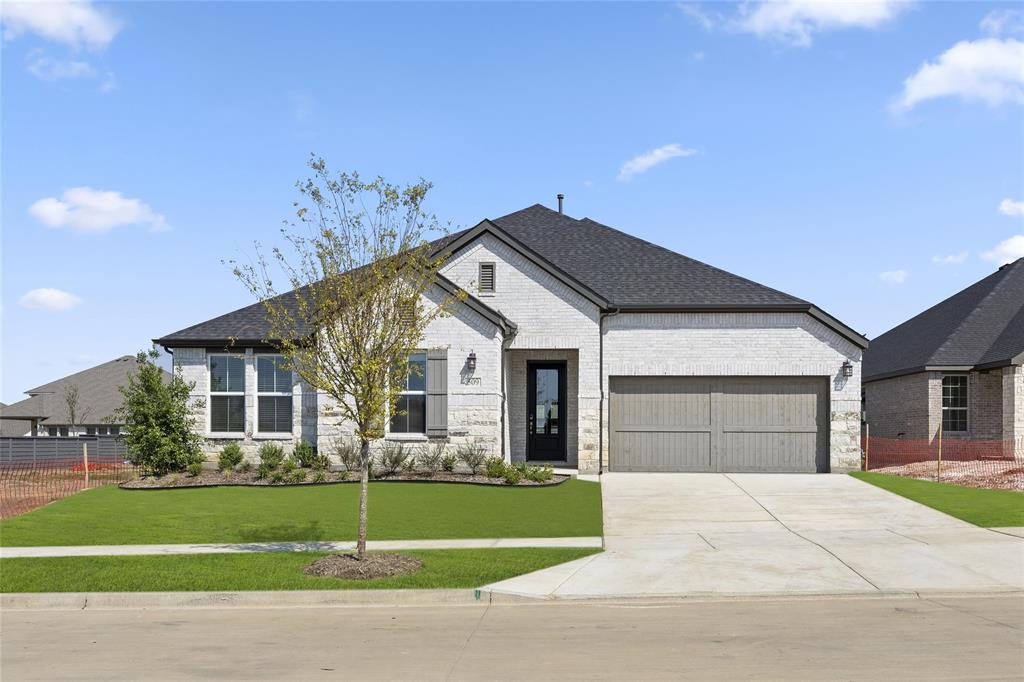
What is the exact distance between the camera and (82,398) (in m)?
50.8

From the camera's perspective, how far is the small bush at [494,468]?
20.1m

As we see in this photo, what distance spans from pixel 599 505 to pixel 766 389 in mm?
7822

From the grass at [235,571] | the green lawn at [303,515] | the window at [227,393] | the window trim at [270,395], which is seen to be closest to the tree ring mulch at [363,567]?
the grass at [235,571]

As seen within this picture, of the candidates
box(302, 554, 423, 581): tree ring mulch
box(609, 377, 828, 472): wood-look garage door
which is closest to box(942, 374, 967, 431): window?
box(609, 377, 828, 472): wood-look garage door

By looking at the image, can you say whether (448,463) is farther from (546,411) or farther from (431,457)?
(546,411)

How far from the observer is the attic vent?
23.3 m

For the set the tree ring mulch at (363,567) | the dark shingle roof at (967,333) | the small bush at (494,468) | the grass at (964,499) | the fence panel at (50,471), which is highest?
the dark shingle roof at (967,333)

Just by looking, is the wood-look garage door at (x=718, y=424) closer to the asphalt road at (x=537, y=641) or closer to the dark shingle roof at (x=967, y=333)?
the dark shingle roof at (x=967, y=333)

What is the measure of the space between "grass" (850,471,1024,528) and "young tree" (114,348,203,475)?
16.8 meters

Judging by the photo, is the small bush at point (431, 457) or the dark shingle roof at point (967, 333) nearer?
the small bush at point (431, 457)

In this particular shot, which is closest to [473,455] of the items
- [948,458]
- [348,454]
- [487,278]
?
[348,454]

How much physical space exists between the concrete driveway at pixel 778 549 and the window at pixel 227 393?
33.2ft

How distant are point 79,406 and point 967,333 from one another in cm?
4557

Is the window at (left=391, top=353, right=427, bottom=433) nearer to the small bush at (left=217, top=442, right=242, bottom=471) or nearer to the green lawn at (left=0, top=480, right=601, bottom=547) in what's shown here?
the green lawn at (left=0, top=480, right=601, bottom=547)
